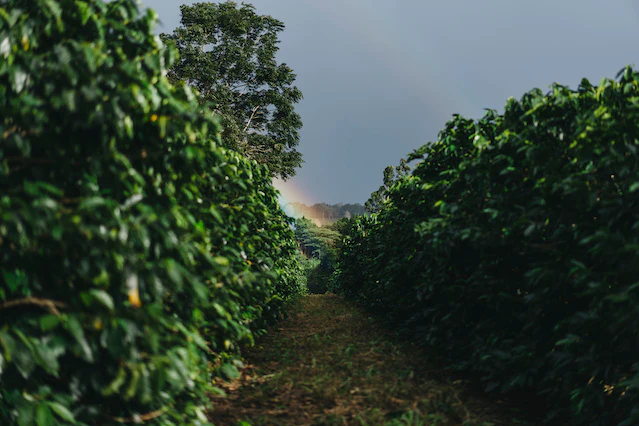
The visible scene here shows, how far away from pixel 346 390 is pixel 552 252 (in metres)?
2.24

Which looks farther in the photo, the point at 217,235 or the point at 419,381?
the point at 419,381

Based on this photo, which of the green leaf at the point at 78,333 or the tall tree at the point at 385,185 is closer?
the green leaf at the point at 78,333

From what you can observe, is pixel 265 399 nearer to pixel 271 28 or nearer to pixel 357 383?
pixel 357 383

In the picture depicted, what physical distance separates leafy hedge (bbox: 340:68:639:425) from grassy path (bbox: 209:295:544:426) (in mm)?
356

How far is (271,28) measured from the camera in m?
27.9

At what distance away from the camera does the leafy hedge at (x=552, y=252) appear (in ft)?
9.53

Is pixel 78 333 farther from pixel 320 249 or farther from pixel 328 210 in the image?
pixel 328 210

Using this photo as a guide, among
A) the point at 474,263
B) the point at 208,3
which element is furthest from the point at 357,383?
the point at 208,3

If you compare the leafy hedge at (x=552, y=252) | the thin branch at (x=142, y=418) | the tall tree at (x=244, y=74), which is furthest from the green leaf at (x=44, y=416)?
the tall tree at (x=244, y=74)

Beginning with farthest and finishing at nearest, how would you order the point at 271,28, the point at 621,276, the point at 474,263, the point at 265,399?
the point at 271,28
the point at 474,263
the point at 265,399
the point at 621,276

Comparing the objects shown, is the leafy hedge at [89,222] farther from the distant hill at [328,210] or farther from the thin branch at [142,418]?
the distant hill at [328,210]

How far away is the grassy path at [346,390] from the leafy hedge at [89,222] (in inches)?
49.5

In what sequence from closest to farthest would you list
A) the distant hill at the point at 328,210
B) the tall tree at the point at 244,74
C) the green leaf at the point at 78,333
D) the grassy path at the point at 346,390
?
the green leaf at the point at 78,333
the grassy path at the point at 346,390
the tall tree at the point at 244,74
the distant hill at the point at 328,210

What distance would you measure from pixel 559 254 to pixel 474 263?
1.06 meters
